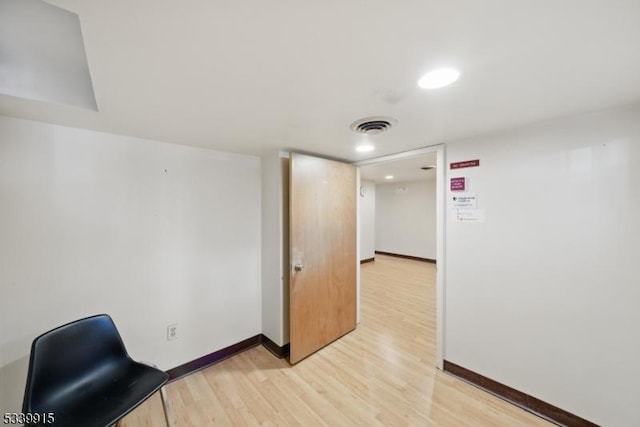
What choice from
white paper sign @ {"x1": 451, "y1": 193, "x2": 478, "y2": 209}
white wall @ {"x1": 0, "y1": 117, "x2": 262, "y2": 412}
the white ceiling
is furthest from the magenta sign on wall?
white wall @ {"x1": 0, "y1": 117, "x2": 262, "y2": 412}

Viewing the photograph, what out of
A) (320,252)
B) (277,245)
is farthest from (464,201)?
(277,245)

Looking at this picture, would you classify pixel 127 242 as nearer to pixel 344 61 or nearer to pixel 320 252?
pixel 320 252

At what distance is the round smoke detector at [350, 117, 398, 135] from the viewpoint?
4.79 ft

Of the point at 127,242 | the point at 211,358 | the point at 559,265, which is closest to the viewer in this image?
the point at 559,265

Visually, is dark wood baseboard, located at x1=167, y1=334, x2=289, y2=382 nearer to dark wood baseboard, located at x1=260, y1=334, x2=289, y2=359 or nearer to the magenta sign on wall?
dark wood baseboard, located at x1=260, y1=334, x2=289, y2=359

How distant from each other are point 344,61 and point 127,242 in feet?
6.57

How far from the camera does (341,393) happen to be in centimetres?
179

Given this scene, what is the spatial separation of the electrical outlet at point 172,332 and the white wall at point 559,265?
7.97 ft

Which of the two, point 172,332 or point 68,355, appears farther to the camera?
point 172,332

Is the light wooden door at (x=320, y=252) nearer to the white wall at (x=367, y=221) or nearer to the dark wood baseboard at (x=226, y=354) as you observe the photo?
the dark wood baseboard at (x=226, y=354)

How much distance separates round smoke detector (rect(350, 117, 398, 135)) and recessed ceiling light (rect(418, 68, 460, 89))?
394mm

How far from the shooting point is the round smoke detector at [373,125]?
1.46m

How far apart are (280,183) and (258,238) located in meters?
0.72

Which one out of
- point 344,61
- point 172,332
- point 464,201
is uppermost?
point 344,61
